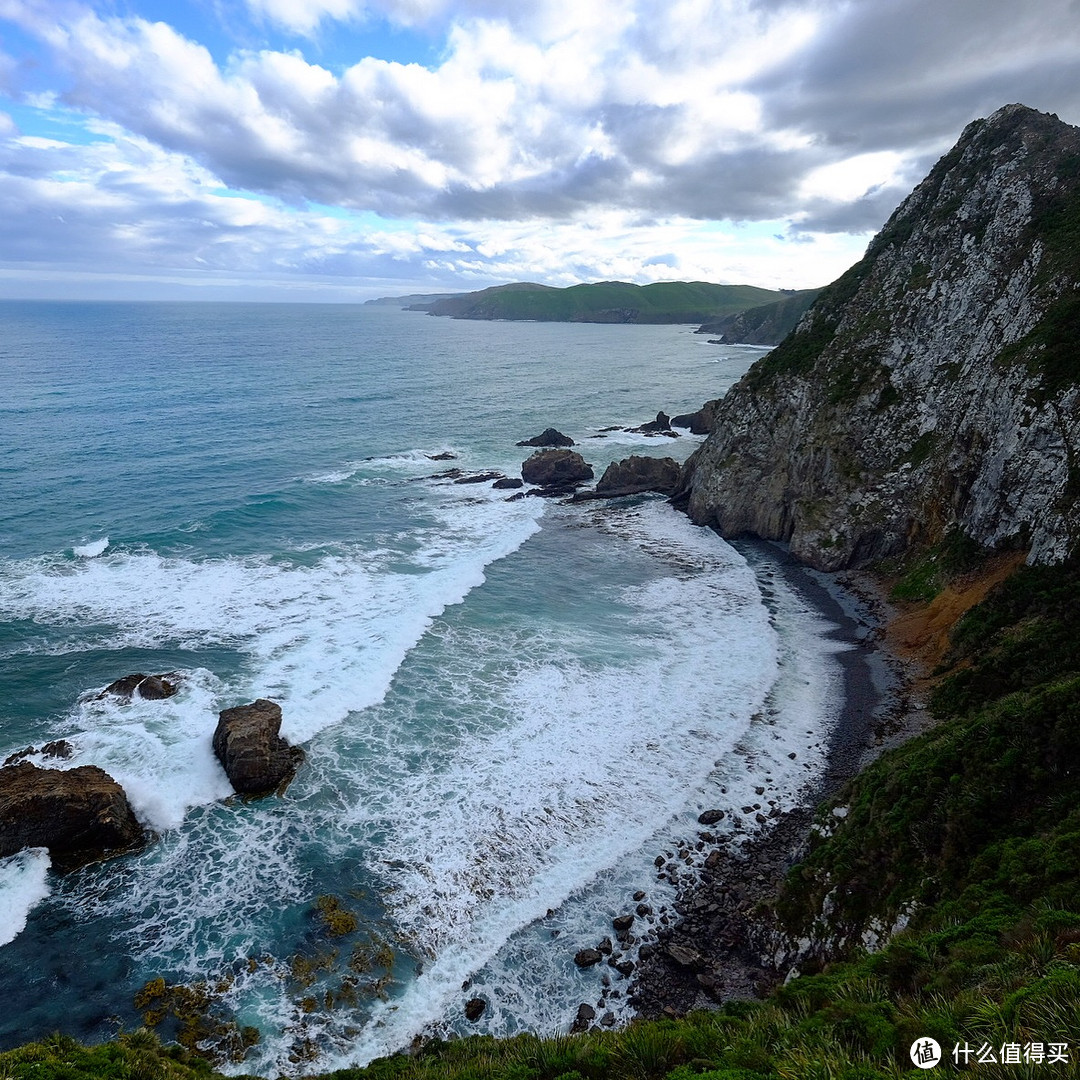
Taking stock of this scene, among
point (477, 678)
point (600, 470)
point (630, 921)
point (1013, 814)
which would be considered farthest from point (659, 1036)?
point (600, 470)

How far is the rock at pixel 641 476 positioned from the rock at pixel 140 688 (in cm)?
3984

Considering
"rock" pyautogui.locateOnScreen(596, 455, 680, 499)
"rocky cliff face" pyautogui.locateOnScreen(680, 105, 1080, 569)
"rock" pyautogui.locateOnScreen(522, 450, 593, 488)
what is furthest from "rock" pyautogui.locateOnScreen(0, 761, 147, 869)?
"rock" pyautogui.locateOnScreen(596, 455, 680, 499)

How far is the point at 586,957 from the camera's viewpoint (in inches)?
694

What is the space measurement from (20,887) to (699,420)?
3059 inches

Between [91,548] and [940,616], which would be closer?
[940,616]

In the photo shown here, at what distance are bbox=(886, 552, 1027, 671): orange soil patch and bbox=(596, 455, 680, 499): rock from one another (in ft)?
95.7

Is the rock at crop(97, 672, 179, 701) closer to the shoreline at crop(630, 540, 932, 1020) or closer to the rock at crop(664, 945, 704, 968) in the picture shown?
the shoreline at crop(630, 540, 932, 1020)

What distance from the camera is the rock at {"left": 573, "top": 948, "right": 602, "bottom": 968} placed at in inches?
691

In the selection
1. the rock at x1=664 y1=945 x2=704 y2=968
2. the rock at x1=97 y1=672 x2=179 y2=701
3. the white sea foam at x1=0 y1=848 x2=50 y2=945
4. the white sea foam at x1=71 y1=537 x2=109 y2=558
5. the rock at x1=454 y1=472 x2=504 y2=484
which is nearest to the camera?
the rock at x1=664 y1=945 x2=704 y2=968

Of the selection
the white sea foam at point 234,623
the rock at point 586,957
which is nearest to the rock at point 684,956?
the rock at point 586,957

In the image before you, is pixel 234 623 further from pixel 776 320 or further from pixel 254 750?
pixel 776 320

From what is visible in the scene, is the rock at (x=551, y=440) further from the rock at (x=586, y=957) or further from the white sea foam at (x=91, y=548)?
the rock at (x=586, y=957)

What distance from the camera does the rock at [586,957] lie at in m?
17.5

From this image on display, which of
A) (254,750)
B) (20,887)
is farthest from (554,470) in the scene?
(20,887)
